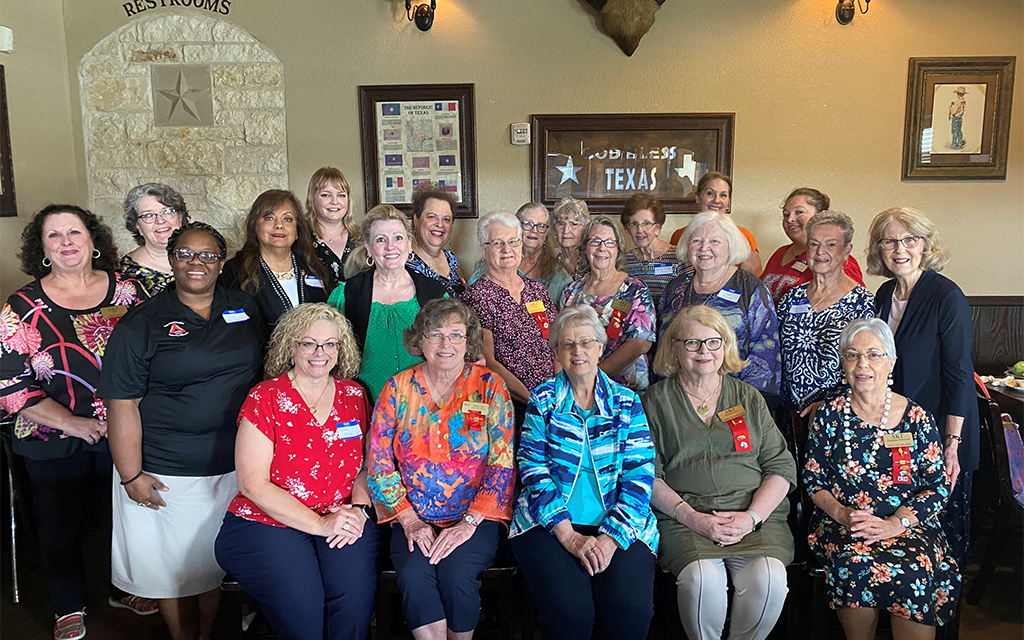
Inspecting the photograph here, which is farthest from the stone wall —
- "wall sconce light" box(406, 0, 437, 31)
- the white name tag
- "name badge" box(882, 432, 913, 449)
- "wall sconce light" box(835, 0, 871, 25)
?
"name badge" box(882, 432, 913, 449)

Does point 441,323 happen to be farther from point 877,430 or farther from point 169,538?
point 877,430

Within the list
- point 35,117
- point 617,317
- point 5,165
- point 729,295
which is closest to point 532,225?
point 617,317

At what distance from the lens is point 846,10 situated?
416 cm

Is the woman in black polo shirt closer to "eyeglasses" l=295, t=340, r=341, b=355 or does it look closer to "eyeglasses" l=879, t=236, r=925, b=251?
"eyeglasses" l=295, t=340, r=341, b=355

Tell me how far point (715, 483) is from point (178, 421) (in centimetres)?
179

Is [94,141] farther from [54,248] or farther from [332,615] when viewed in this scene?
[332,615]

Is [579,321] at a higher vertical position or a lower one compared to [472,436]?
higher

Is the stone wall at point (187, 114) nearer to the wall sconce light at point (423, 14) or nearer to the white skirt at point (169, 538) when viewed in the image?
the wall sconce light at point (423, 14)

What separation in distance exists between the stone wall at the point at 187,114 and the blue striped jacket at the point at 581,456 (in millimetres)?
2981

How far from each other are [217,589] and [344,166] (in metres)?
2.83

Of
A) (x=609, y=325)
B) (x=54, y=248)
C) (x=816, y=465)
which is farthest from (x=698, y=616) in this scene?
(x=54, y=248)

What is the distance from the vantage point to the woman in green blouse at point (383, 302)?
250 cm

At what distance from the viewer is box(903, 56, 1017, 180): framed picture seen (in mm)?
4230

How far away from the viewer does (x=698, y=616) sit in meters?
2.07
